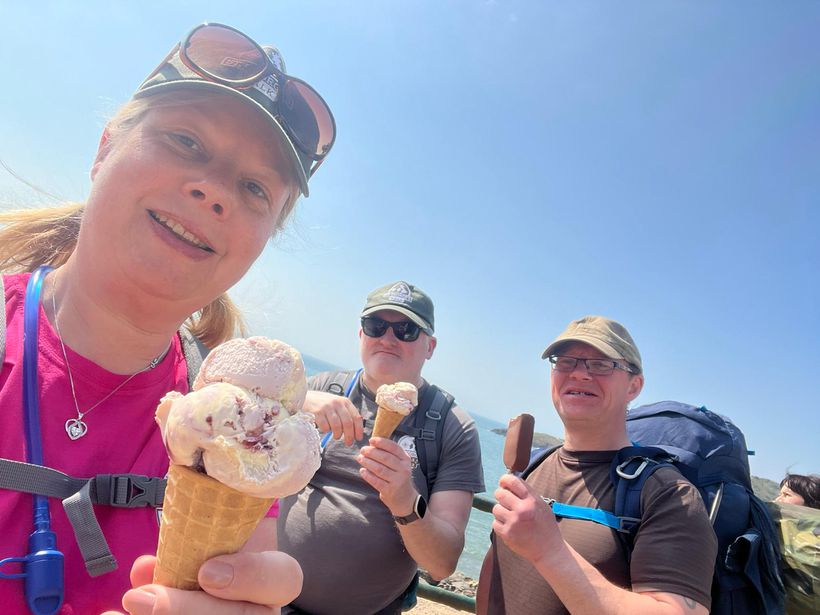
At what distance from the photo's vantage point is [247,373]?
3.87ft

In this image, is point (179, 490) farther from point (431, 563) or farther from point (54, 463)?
point (431, 563)

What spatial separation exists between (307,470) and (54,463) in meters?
0.87

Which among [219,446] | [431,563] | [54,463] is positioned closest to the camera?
[219,446]

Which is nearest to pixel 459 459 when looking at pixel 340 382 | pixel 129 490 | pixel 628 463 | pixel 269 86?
pixel 628 463

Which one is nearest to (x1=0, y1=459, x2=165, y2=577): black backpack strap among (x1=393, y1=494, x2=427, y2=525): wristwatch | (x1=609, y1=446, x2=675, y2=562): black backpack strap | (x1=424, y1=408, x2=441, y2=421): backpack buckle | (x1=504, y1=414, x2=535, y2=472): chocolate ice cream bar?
(x1=393, y1=494, x2=427, y2=525): wristwatch

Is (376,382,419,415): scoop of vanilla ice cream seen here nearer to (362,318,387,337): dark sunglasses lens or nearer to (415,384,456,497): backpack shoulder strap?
(415,384,456,497): backpack shoulder strap

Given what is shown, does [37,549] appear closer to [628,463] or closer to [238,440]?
[238,440]

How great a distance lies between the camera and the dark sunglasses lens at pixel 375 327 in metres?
4.19

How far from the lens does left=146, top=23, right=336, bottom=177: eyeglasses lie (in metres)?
1.79

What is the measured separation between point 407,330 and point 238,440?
3.11 metres

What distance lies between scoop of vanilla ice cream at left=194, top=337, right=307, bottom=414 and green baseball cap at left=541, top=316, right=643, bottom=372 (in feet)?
9.95

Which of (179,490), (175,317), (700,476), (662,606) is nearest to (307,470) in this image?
(179,490)

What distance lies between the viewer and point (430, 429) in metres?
3.63

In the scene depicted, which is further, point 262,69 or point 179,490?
point 262,69
